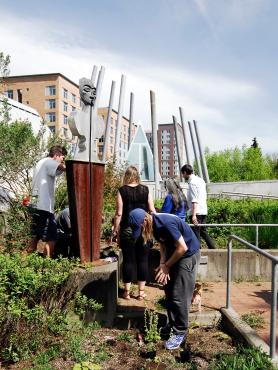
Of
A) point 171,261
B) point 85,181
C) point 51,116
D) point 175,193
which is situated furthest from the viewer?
point 51,116

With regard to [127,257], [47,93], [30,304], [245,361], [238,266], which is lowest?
[238,266]

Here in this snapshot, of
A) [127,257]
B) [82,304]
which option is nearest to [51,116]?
[127,257]

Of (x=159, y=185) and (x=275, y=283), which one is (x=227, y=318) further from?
→ (x=159, y=185)

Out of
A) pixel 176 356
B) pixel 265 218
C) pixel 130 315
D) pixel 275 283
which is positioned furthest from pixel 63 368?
pixel 265 218

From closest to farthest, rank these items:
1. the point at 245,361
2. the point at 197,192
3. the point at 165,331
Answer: the point at 245,361 < the point at 165,331 < the point at 197,192

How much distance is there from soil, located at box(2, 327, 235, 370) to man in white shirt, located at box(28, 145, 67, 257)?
4.79ft

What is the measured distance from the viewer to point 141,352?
3.67 meters

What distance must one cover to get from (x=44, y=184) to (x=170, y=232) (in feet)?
7.09

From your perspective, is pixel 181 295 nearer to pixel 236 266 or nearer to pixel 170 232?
pixel 170 232

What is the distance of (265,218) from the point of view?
9.34m

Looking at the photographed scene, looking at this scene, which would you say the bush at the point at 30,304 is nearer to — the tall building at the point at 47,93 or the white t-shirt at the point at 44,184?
the white t-shirt at the point at 44,184

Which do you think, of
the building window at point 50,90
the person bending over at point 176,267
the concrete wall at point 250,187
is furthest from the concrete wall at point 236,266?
the building window at point 50,90

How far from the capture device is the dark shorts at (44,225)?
508 centimetres

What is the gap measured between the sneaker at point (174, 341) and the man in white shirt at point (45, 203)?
2.02 meters
